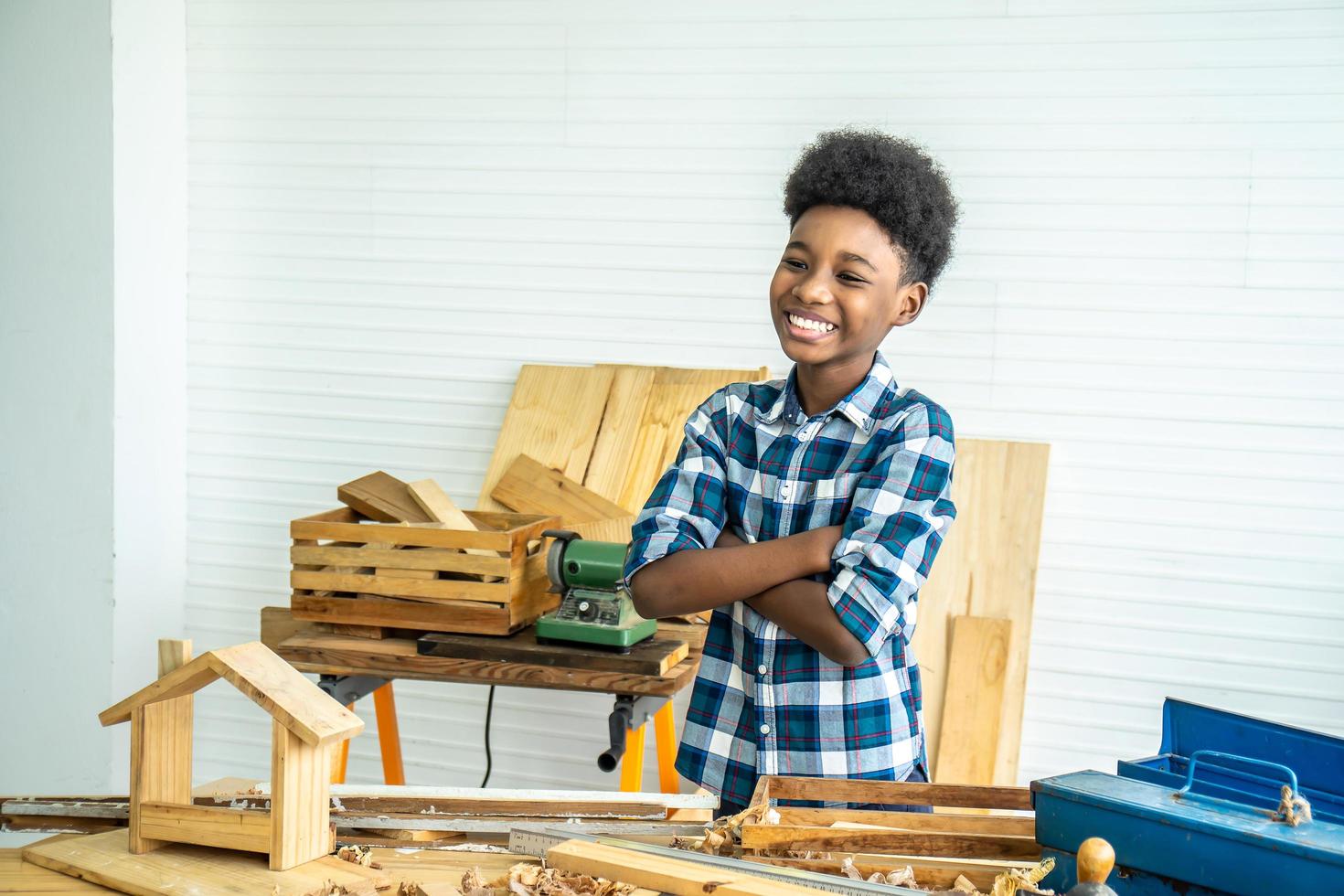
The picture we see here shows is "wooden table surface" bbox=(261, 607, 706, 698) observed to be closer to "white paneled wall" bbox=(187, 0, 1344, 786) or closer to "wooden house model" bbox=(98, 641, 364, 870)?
"wooden house model" bbox=(98, 641, 364, 870)

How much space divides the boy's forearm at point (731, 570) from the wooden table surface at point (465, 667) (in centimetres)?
65

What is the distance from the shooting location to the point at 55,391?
4.14 m

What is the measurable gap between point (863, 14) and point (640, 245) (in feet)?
3.29

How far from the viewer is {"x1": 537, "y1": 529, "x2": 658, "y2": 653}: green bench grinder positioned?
106 inches

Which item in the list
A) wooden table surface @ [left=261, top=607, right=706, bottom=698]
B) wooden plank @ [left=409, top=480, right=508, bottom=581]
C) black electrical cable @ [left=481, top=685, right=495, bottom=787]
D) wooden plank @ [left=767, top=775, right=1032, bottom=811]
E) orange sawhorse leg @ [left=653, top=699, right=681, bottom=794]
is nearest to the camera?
wooden plank @ [left=767, top=775, right=1032, bottom=811]

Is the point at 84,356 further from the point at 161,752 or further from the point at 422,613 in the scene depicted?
the point at 161,752

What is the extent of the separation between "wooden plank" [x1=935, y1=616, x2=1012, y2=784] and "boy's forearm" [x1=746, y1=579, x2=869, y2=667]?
1624 millimetres

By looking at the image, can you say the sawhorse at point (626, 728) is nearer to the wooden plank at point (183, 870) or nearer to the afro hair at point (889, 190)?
the wooden plank at point (183, 870)

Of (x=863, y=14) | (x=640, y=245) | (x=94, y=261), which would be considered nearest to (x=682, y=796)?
(x=640, y=245)

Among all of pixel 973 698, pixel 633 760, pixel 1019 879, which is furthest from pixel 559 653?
pixel 1019 879

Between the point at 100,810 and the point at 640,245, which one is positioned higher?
the point at 640,245

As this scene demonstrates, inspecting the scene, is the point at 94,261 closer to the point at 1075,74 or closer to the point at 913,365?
the point at 913,365

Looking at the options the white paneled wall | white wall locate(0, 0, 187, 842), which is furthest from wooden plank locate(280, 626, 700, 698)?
white wall locate(0, 0, 187, 842)

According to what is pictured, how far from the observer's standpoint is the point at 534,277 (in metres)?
3.98
